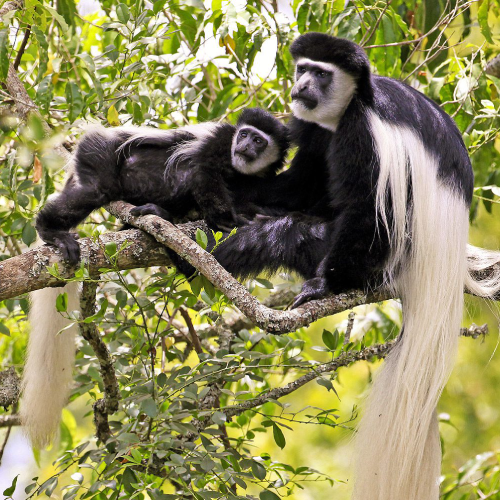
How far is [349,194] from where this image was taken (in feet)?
7.04

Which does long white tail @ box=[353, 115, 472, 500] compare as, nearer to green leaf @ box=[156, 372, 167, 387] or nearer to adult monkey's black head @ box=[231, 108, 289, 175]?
adult monkey's black head @ box=[231, 108, 289, 175]

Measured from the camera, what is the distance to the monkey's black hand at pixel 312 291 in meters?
1.99

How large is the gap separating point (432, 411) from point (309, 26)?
1.61m

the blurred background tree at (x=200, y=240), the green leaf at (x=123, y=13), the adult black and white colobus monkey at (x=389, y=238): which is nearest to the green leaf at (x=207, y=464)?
the blurred background tree at (x=200, y=240)

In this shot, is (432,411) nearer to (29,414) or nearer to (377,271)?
(377,271)

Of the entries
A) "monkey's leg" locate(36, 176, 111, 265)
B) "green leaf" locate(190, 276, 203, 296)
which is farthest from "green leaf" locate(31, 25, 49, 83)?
"green leaf" locate(190, 276, 203, 296)

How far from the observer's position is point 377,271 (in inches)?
86.0

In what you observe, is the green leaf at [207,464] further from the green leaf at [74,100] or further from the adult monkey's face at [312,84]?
the adult monkey's face at [312,84]

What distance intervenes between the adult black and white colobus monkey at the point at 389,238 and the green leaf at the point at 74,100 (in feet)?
2.18

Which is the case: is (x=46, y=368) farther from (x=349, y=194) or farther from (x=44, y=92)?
(x=349, y=194)

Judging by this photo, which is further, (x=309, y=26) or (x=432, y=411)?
(x=309, y=26)

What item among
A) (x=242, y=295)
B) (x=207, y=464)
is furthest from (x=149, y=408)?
(x=242, y=295)

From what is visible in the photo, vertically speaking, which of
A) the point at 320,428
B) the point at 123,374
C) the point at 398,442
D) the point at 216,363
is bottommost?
the point at 320,428

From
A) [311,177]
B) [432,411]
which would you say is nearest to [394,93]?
[311,177]
